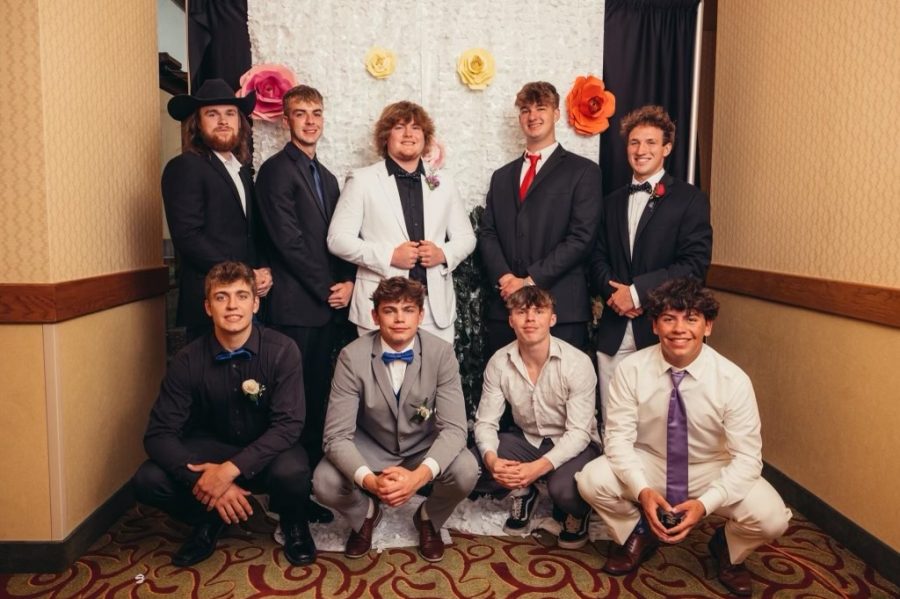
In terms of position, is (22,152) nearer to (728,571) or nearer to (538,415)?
(538,415)

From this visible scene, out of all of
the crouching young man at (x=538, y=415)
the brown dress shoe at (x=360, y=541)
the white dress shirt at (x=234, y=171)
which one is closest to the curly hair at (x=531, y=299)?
the crouching young man at (x=538, y=415)

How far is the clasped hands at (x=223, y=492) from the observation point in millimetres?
2104

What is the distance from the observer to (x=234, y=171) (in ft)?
8.81

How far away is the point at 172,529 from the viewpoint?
2469mm

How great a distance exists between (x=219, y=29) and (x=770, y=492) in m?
3.29

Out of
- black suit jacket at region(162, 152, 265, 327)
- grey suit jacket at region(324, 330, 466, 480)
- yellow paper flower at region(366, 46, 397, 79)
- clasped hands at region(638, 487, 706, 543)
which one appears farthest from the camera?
yellow paper flower at region(366, 46, 397, 79)

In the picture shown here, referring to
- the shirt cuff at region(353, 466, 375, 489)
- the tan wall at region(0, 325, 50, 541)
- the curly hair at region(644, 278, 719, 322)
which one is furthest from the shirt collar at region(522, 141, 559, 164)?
the tan wall at region(0, 325, 50, 541)

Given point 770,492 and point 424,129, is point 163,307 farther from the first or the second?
point 770,492

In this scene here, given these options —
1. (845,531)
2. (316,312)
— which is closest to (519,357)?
(316,312)

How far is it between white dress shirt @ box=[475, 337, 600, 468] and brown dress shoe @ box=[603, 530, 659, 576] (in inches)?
13.6

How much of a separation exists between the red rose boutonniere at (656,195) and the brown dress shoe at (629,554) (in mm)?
1277

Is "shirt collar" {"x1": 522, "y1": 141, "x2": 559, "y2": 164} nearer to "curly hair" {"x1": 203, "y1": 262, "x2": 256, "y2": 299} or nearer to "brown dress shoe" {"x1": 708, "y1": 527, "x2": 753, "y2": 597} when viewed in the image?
"curly hair" {"x1": 203, "y1": 262, "x2": 256, "y2": 299}

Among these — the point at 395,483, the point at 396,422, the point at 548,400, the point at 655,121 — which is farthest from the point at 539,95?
the point at 395,483

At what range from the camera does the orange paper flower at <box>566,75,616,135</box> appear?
3.32m
